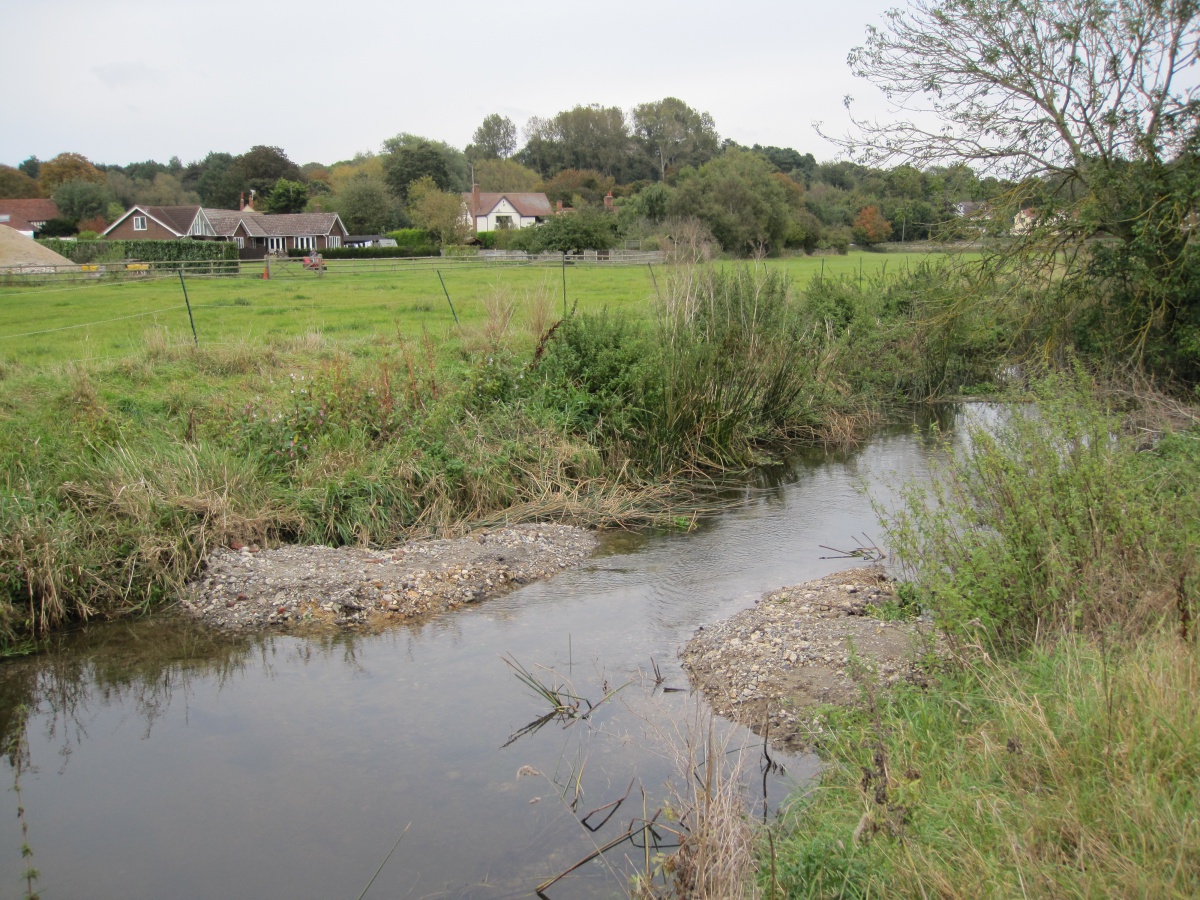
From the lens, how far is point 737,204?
175 ft

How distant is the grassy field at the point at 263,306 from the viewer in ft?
52.6

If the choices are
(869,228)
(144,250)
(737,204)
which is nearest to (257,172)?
(144,250)

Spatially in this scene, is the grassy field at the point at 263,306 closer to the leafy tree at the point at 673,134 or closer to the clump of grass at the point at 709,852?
the clump of grass at the point at 709,852

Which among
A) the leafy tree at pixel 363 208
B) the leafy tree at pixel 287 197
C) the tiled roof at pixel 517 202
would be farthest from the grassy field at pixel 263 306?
the tiled roof at pixel 517 202

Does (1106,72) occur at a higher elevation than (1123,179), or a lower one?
higher

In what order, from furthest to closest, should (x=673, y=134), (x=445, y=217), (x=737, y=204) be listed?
(x=673, y=134) → (x=445, y=217) → (x=737, y=204)

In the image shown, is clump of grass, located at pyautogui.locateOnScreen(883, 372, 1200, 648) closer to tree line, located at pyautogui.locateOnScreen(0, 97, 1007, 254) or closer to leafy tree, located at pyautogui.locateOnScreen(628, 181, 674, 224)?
tree line, located at pyautogui.locateOnScreen(0, 97, 1007, 254)

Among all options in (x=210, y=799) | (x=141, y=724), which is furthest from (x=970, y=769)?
(x=141, y=724)

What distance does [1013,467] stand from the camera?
6.11 metres

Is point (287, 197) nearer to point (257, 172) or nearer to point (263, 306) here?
point (257, 172)

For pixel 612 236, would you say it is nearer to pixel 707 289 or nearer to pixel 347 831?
pixel 707 289

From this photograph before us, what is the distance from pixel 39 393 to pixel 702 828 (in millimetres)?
11124

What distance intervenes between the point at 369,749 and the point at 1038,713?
14.0ft

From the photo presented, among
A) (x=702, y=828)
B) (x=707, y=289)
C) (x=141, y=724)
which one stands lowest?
(x=141, y=724)
